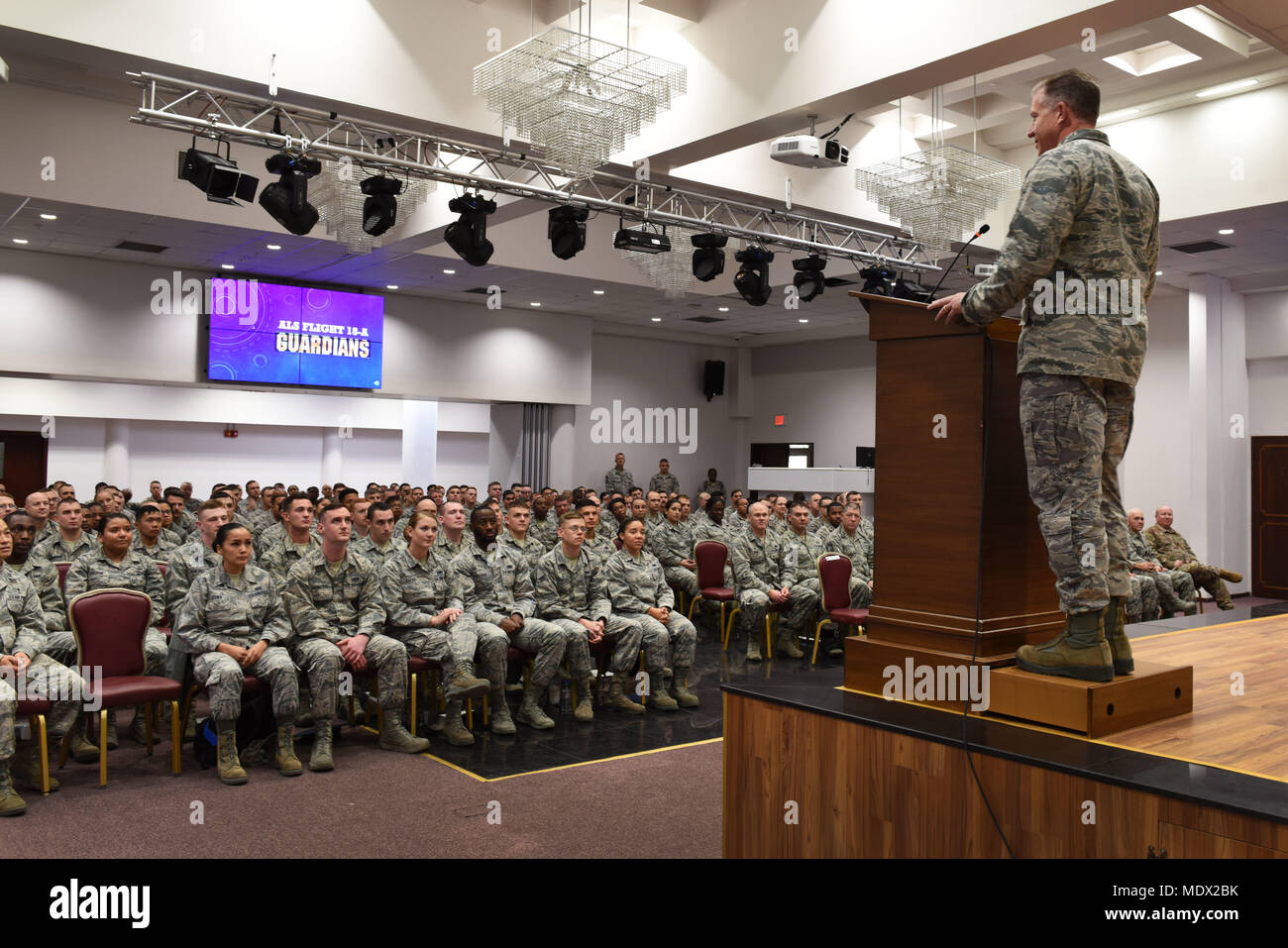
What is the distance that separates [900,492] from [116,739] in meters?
4.50

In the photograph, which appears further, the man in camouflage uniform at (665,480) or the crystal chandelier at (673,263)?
the man in camouflage uniform at (665,480)

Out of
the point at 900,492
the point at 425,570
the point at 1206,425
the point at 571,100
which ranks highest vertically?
the point at 571,100

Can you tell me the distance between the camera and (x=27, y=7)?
5.17m

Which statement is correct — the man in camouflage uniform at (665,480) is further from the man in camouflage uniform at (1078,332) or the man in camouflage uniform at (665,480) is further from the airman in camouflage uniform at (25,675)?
the man in camouflage uniform at (1078,332)

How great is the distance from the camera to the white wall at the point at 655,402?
16391 mm

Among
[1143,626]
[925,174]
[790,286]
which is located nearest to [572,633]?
[1143,626]

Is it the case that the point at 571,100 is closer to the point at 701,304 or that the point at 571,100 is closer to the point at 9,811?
the point at 9,811

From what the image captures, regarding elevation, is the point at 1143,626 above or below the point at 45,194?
below

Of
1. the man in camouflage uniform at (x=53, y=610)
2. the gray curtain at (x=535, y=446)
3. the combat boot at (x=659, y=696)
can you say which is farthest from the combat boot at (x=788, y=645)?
the gray curtain at (x=535, y=446)

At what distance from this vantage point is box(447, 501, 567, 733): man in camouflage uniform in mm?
5551

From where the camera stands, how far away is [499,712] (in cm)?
541

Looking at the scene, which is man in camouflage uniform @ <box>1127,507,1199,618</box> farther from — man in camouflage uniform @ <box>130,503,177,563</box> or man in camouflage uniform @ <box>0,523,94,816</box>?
man in camouflage uniform @ <box>0,523,94,816</box>

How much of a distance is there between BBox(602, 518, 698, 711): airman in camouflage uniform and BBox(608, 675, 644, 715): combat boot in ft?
0.50

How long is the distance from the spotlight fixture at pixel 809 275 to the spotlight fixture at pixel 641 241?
180 cm
